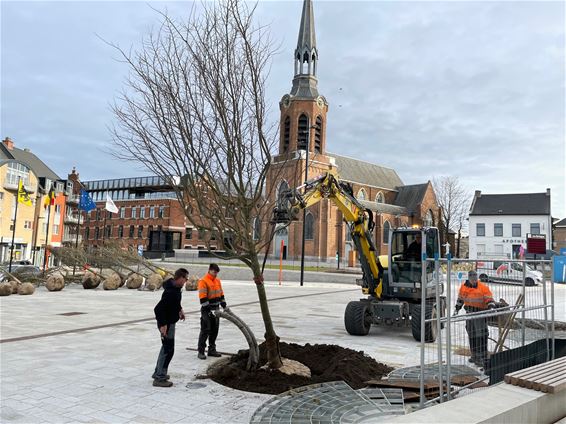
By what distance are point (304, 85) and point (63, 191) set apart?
34153 millimetres

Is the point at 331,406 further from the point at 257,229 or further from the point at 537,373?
the point at 257,229

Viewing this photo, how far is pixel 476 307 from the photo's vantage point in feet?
22.2

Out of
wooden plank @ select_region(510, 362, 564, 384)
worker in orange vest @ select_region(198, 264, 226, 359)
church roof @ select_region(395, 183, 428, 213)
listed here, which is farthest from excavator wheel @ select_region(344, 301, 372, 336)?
church roof @ select_region(395, 183, 428, 213)

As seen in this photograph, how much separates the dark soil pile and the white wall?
5604 cm

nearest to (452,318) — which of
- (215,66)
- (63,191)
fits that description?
(215,66)

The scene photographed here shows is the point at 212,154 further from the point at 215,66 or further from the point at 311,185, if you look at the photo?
the point at 311,185

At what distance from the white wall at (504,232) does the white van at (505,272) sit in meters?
55.6

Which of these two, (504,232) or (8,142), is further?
(504,232)

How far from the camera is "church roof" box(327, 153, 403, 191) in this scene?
60.3m

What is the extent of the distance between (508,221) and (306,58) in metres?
36.5

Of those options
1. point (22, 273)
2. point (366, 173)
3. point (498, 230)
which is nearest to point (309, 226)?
point (366, 173)

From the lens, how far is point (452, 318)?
502cm

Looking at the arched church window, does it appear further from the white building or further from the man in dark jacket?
the man in dark jacket

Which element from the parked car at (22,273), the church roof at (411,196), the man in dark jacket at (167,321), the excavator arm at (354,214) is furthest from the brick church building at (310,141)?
the man in dark jacket at (167,321)
